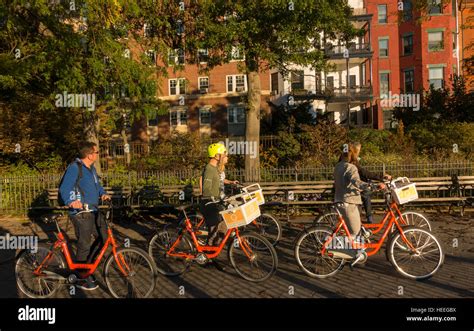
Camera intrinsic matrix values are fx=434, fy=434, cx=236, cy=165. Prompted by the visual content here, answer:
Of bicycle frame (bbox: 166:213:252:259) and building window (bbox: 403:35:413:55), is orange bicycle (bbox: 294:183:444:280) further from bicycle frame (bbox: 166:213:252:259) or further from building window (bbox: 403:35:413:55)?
building window (bbox: 403:35:413:55)

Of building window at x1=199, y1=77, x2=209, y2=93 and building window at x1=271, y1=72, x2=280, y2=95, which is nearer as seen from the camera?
building window at x1=271, y1=72, x2=280, y2=95

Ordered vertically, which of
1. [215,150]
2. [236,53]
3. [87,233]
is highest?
[236,53]

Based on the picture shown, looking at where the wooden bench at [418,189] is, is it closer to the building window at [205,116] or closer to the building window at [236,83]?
the building window at [236,83]

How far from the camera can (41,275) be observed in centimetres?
580

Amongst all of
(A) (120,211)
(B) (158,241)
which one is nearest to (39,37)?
(A) (120,211)

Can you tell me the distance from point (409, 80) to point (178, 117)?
22.0 meters

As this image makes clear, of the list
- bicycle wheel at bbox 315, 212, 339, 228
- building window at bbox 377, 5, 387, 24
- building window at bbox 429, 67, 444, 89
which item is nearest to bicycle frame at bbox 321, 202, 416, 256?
bicycle wheel at bbox 315, 212, 339, 228

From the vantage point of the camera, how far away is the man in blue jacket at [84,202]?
5789 mm

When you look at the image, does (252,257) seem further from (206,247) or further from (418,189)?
(418,189)

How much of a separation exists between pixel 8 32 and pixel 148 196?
800 centimetres

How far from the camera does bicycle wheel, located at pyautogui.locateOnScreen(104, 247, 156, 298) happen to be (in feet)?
17.9

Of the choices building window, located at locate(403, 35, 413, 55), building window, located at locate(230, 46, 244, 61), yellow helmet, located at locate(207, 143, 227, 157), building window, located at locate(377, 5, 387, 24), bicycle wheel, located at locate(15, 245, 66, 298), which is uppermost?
building window, located at locate(377, 5, 387, 24)

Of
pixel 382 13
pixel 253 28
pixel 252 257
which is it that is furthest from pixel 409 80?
pixel 252 257

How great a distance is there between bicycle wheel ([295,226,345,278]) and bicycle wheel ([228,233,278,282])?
55 centimetres
